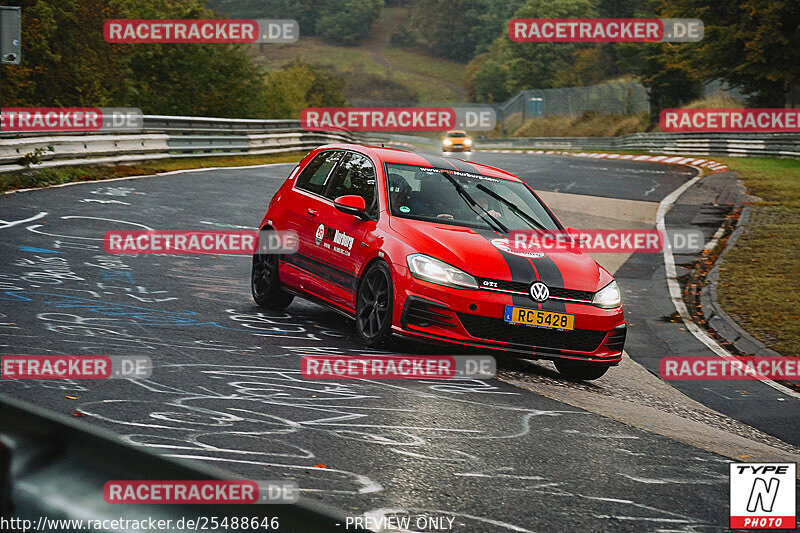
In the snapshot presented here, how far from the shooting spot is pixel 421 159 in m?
9.68

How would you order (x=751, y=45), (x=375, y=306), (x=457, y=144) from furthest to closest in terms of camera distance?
1. (x=457, y=144)
2. (x=751, y=45)
3. (x=375, y=306)

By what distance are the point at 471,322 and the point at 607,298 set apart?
128cm

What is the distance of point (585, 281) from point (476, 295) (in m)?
1.03

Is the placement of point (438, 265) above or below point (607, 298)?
above

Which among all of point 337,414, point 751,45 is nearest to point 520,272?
point 337,414

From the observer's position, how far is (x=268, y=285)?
10070mm

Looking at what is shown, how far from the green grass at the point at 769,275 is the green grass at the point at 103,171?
40.9 ft

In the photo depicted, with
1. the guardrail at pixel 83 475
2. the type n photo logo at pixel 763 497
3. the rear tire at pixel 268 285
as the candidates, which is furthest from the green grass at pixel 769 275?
the guardrail at pixel 83 475

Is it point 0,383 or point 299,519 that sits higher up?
point 299,519

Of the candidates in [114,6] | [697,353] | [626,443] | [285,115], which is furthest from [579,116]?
[626,443]

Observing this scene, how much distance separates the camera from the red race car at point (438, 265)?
781 centimetres

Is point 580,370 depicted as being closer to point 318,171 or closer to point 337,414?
point 337,414

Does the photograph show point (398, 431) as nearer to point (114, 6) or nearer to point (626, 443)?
point (626, 443)

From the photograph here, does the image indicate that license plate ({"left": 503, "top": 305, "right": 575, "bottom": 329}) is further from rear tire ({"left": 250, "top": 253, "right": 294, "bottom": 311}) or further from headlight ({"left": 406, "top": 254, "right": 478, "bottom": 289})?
rear tire ({"left": 250, "top": 253, "right": 294, "bottom": 311})
